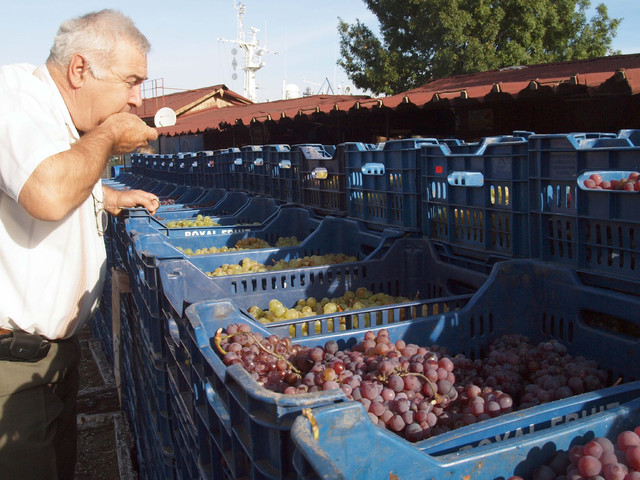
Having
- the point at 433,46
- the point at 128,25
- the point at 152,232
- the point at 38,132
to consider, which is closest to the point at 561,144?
the point at 128,25

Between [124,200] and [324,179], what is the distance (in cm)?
237

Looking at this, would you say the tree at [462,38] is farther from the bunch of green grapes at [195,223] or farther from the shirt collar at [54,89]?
the shirt collar at [54,89]

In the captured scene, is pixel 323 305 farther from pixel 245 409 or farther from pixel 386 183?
pixel 245 409

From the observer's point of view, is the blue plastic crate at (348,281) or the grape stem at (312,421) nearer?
the grape stem at (312,421)

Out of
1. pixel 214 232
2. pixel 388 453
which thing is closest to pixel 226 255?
pixel 214 232

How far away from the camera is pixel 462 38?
18.0 metres

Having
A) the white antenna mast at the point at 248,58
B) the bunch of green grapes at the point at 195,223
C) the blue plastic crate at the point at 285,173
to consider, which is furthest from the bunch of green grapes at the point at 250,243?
the white antenna mast at the point at 248,58

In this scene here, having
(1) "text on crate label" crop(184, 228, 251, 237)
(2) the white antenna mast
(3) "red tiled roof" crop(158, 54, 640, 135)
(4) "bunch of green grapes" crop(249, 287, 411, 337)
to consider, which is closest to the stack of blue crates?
(4) "bunch of green grapes" crop(249, 287, 411, 337)

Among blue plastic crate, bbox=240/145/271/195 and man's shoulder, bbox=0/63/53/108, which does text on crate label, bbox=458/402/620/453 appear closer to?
man's shoulder, bbox=0/63/53/108

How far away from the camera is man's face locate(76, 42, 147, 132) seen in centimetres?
206

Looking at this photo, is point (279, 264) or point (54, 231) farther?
point (279, 264)

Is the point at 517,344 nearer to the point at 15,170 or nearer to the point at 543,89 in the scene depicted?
the point at 15,170

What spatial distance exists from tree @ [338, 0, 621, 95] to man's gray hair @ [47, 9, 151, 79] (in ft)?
56.4

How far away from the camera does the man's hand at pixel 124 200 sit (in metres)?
3.06
